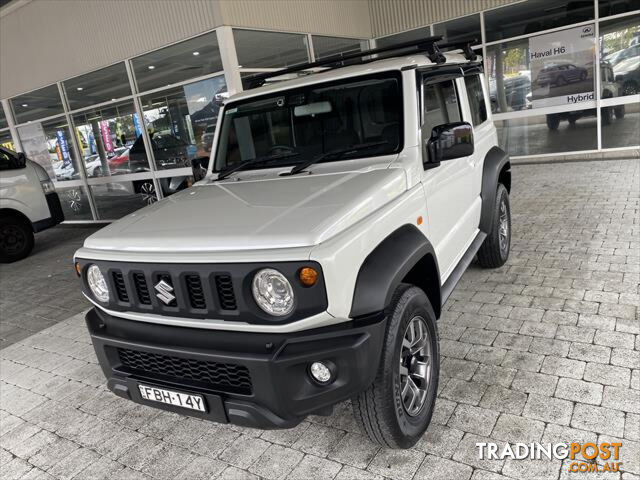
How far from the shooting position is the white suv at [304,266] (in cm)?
201

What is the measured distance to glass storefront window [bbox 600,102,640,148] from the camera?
31.0ft

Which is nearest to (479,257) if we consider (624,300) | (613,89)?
(624,300)

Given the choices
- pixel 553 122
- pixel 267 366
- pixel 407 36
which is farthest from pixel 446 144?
pixel 407 36

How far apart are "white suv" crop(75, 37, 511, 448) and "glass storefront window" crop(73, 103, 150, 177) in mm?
6712

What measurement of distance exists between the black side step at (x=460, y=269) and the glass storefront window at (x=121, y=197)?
7.05 meters

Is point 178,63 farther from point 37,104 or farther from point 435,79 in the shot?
point 435,79

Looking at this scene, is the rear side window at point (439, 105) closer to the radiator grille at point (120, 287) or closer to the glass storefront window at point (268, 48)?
the radiator grille at point (120, 287)

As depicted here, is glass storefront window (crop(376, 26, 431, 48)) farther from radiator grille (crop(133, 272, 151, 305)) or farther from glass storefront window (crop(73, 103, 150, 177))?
radiator grille (crop(133, 272, 151, 305))

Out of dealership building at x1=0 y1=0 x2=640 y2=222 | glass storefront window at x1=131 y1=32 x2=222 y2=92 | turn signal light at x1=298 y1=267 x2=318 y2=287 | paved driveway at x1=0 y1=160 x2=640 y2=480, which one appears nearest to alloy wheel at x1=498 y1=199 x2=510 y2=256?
paved driveway at x1=0 y1=160 x2=640 y2=480

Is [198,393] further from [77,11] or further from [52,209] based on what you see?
[77,11]

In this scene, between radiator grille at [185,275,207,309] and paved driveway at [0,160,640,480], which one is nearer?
radiator grille at [185,275,207,309]

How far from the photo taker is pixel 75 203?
1124 cm

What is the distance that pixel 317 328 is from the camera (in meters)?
2.06

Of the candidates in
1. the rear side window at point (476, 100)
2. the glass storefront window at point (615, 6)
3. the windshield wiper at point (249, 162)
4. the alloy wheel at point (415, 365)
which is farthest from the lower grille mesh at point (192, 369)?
the glass storefront window at point (615, 6)
